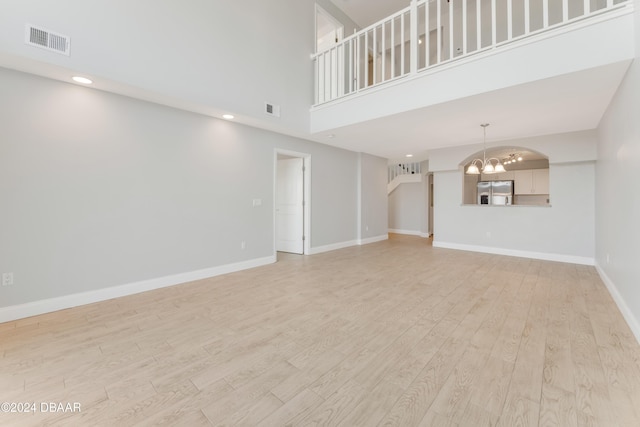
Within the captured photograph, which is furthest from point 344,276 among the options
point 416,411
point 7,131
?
point 7,131

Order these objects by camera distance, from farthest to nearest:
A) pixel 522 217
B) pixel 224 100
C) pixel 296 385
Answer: pixel 522 217
pixel 224 100
pixel 296 385

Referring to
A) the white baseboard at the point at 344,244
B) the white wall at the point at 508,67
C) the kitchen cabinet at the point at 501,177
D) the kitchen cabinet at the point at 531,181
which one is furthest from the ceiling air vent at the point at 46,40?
the kitchen cabinet at the point at 531,181

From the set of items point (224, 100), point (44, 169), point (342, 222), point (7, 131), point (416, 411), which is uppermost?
point (224, 100)

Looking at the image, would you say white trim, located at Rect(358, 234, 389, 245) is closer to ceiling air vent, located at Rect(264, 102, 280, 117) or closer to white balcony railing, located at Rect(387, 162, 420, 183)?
white balcony railing, located at Rect(387, 162, 420, 183)

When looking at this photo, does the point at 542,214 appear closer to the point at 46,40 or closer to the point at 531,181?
the point at 531,181

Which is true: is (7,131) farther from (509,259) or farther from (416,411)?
(509,259)

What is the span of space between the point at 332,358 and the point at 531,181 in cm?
876

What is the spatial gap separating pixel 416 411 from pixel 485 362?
0.81 m

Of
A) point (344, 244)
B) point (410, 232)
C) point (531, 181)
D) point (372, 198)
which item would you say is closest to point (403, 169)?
point (410, 232)

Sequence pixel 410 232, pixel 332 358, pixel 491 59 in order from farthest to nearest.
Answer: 1. pixel 410 232
2. pixel 491 59
3. pixel 332 358

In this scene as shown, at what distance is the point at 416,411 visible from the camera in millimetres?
1503

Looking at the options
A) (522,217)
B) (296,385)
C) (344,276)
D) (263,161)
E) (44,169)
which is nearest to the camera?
(296,385)

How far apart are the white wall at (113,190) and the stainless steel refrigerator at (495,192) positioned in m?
7.13

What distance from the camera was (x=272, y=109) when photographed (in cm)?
448
